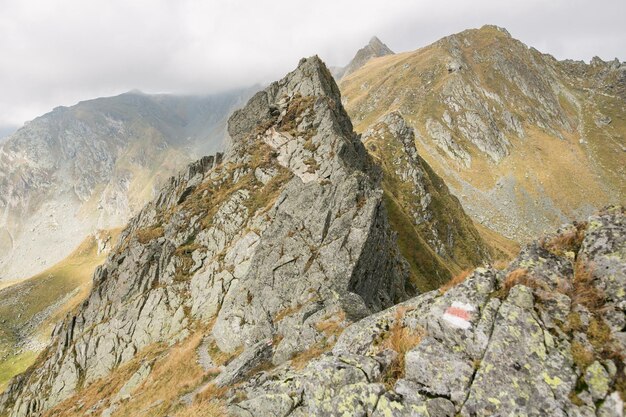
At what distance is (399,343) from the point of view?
13.4m

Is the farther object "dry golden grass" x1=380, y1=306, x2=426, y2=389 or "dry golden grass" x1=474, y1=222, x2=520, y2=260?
"dry golden grass" x1=474, y1=222, x2=520, y2=260

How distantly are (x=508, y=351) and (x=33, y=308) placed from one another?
6585 inches

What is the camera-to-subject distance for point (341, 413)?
11875 millimetres

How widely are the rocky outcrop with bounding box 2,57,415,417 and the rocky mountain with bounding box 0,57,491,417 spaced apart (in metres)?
0.15

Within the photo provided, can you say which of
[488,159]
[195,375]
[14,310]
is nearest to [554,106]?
[488,159]

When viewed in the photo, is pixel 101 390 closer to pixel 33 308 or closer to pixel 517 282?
pixel 517 282

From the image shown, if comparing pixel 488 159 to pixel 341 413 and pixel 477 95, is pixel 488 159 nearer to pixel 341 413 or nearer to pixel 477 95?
pixel 477 95

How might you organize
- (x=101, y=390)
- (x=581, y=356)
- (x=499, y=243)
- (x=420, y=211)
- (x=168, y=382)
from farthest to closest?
(x=499, y=243) < (x=420, y=211) < (x=101, y=390) < (x=168, y=382) < (x=581, y=356)

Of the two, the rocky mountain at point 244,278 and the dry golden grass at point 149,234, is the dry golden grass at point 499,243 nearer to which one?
the rocky mountain at point 244,278

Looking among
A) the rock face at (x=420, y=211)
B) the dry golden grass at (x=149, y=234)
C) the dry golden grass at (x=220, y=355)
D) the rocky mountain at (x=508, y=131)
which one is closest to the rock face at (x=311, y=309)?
the dry golden grass at (x=220, y=355)

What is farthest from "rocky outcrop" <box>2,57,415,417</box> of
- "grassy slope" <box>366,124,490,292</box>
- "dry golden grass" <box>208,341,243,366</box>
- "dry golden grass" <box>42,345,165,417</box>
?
"grassy slope" <box>366,124,490,292</box>

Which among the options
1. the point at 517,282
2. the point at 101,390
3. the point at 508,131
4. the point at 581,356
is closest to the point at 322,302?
the point at 517,282

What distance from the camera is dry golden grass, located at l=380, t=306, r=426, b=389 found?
12.3m

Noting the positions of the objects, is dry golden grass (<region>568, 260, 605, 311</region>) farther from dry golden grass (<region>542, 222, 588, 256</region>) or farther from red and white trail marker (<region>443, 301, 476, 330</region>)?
red and white trail marker (<region>443, 301, 476, 330</region>)
